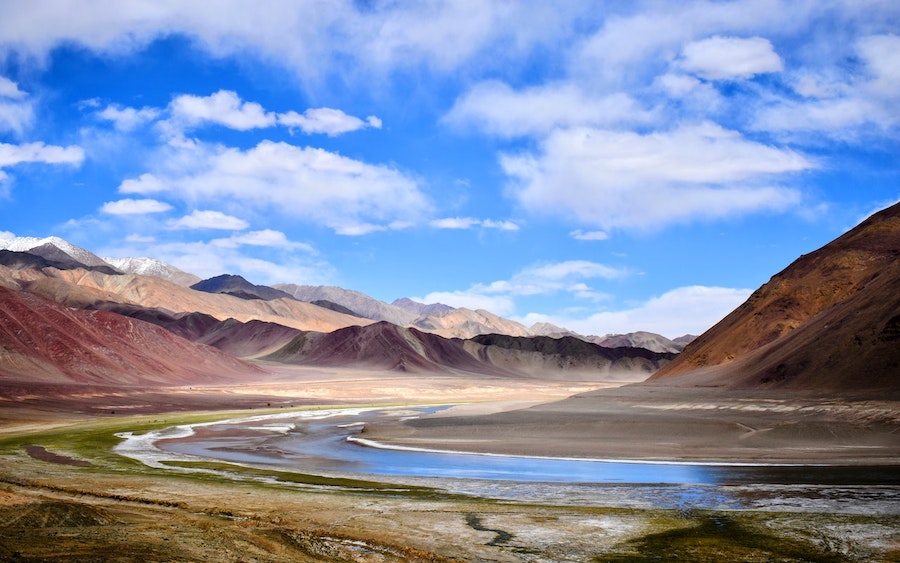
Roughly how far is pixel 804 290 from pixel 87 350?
96088 millimetres

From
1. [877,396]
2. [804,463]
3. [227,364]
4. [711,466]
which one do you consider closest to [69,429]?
[711,466]

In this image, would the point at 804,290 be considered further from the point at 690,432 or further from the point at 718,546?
the point at 718,546

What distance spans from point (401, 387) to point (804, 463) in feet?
331

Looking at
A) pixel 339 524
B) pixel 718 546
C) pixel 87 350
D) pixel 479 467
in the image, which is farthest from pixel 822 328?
pixel 87 350

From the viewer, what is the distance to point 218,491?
21188 mm

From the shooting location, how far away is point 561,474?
27562 mm

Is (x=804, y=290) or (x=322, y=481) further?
(x=804, y=290)

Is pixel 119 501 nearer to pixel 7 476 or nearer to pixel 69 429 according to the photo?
pixel 7 476

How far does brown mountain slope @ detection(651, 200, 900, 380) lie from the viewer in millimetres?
91000

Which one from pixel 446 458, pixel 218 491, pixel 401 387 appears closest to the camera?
pixel 218 491

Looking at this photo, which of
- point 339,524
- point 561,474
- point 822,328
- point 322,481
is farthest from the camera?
point 822,328

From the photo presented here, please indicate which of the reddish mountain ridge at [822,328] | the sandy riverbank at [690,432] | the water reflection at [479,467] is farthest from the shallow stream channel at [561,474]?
the reddish mountain ridge at [822,328]

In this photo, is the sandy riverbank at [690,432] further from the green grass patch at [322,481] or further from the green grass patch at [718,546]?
the green grass patch at [718,546]

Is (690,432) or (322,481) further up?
(690,432)
